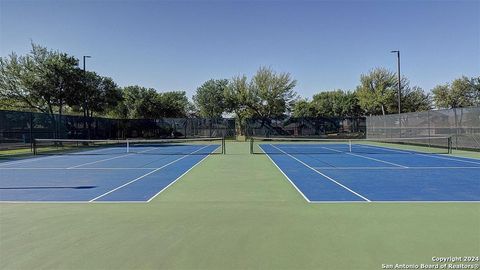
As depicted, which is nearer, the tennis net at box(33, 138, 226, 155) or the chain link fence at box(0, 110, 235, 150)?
the tennis net at box(33, 138, 226, 155)

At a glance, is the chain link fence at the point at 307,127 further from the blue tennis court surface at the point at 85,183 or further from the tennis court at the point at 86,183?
the blue tennis court surface at the point at 85,183

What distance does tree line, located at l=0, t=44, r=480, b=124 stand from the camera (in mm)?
33781

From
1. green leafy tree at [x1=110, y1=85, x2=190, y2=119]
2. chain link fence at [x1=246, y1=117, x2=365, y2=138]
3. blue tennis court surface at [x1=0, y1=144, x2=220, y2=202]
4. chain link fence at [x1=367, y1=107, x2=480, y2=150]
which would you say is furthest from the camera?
green leafy tree at [x1=110, y1=85, x2=190, y2=119]

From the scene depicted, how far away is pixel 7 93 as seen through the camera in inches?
1364

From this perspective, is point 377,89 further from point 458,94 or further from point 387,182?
point 387,182

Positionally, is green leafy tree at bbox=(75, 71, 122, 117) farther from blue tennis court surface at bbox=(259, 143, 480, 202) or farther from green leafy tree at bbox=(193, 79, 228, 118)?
blue tennis court surface at bbox=(259, 143, 480, 202)

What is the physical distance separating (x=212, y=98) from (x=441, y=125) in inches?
1291

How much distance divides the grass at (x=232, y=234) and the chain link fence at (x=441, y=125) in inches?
696

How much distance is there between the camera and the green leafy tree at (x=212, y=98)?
54.2 meters

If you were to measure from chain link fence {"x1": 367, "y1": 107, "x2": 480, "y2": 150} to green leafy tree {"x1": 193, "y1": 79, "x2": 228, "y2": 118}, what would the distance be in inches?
921

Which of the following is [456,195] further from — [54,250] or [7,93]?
[7,93]

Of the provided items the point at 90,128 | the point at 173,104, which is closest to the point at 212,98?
the point at 173,104

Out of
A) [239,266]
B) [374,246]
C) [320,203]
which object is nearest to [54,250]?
[239,266]

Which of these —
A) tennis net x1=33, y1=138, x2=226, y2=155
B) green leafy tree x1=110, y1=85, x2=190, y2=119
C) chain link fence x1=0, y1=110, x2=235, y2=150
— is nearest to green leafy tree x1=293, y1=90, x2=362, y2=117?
green leafy tree x1=110, y1=85, x2=190, y2=119
